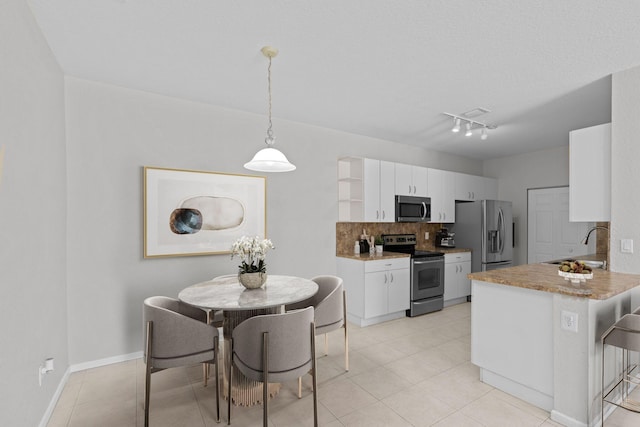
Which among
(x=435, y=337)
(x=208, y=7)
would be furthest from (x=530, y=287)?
(x=208, y=7)

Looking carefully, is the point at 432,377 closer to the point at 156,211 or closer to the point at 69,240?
the point at 156,211

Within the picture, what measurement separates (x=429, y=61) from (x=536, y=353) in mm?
2375

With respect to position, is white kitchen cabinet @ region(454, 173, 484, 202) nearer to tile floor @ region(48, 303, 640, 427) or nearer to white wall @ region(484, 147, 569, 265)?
white wall @ region(484, 147, 569, 265)

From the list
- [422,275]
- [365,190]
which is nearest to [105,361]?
[365,190]

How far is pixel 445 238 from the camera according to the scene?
558cm

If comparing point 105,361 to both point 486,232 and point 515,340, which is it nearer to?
point 515,340

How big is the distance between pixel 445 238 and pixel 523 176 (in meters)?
1.95

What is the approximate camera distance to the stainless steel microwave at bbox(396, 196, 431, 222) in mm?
4773

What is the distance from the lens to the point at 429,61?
2549mm

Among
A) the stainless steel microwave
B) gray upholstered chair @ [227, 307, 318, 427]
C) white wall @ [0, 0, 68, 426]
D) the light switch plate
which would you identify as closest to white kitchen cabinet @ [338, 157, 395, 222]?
the stainless steel microwave

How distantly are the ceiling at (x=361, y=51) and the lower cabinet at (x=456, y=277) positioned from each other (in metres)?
2.35

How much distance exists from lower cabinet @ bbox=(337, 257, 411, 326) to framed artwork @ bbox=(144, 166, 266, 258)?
135 cm

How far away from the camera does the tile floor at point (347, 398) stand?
86.0 inches

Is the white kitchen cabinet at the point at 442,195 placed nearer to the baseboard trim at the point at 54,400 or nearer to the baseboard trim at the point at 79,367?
the baseboard trim at the point at 79,367
